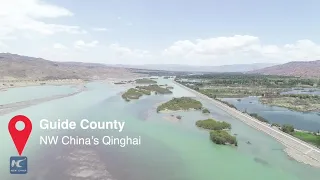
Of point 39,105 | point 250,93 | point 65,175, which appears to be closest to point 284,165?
point 65,175

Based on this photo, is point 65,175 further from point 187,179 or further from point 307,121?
point 307,121

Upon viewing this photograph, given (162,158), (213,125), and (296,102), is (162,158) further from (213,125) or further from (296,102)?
(296,102)

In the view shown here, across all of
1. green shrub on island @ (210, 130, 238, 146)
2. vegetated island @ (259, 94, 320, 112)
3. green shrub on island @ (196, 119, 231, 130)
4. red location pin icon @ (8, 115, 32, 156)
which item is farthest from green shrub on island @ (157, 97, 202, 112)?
red location pin icon @ (8, 115, 32, 156)

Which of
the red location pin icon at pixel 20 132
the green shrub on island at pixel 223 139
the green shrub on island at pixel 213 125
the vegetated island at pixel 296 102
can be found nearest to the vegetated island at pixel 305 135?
the green shrub on island at pixel 213 125

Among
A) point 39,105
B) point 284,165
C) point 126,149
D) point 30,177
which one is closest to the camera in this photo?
point 30,177

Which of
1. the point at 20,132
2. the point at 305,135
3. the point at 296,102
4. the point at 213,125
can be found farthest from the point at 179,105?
the point at 20,132
